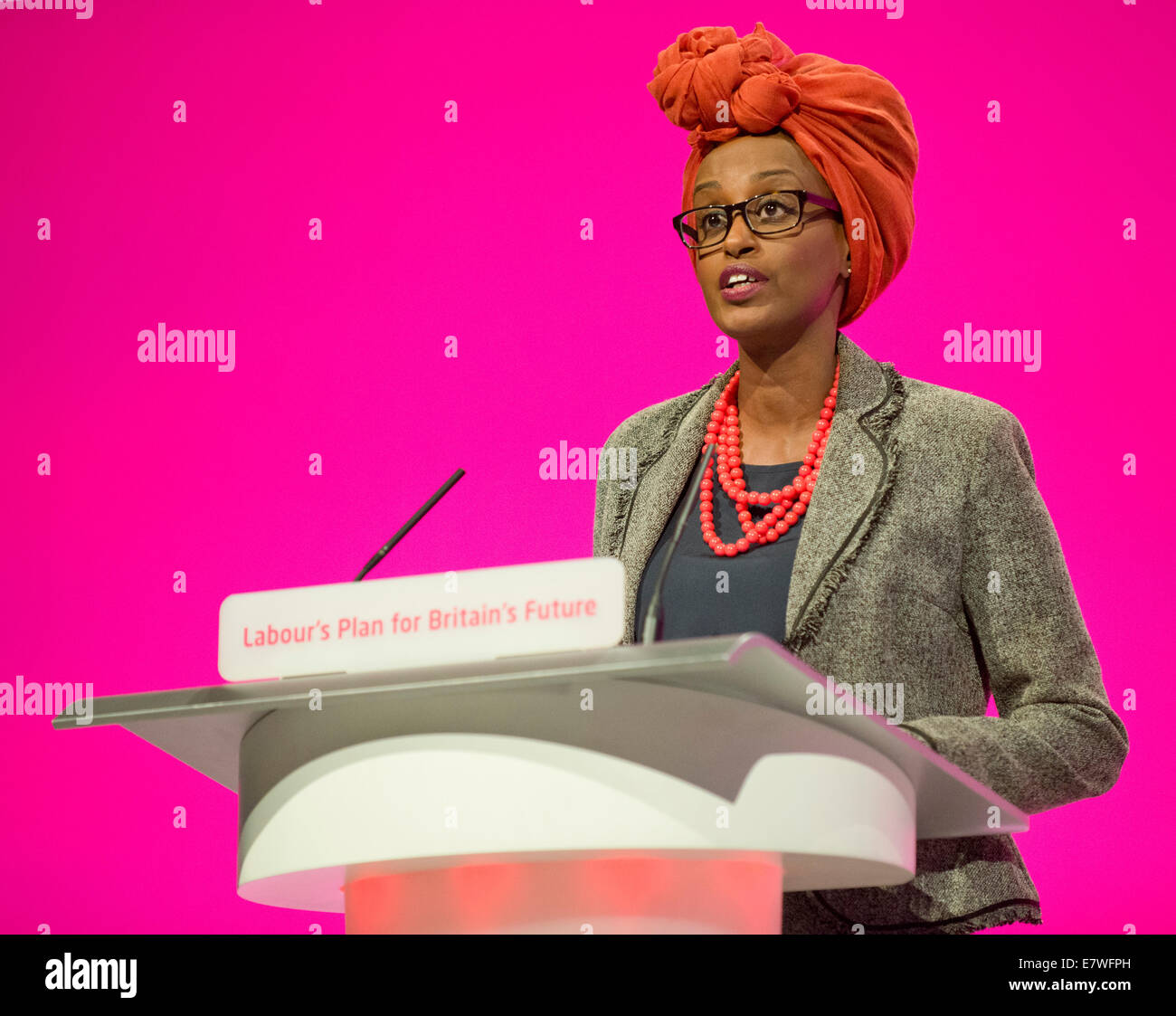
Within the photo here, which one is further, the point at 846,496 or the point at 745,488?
the point at 745,488

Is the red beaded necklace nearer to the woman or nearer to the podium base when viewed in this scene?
the woman

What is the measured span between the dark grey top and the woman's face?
0.67 ft

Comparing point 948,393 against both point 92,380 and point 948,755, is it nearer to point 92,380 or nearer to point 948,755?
point 948,755

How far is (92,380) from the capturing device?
278 centimetres

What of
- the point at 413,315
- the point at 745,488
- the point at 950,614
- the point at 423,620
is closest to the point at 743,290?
the point at 745,488

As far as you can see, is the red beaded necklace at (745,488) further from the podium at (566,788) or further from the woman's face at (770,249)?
the podium at (566,788)

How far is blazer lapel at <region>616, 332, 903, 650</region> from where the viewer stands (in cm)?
160

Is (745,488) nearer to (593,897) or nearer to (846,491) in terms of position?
(846,491)

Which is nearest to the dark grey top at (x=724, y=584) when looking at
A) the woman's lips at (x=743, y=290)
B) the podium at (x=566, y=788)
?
the woman's lips at (x=743, y=290)

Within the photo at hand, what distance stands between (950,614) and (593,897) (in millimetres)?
Result: 739

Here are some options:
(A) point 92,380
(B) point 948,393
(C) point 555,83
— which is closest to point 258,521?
(A) point 92,380

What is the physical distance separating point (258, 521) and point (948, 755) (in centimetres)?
170

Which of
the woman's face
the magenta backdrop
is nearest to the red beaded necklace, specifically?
the woman's face

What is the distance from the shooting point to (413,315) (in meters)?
2.66
